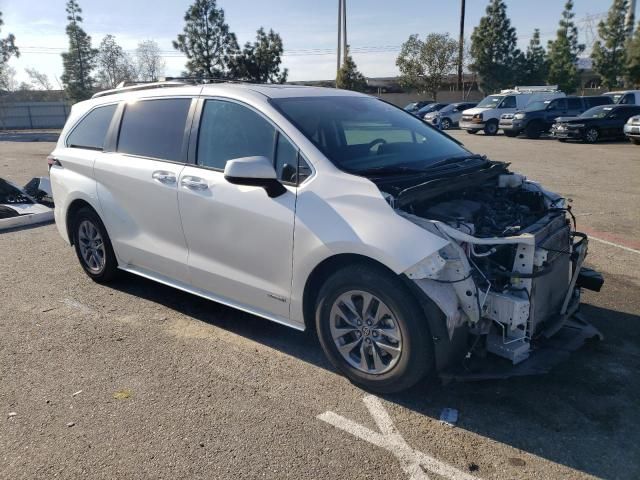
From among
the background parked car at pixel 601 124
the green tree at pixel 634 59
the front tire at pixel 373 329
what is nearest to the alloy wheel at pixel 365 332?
the front tire at pixel 373 329

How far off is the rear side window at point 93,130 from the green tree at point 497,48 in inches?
1979

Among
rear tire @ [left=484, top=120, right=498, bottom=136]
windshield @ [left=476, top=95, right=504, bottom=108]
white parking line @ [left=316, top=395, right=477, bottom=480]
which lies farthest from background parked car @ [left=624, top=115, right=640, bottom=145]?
white parking line @ [left=316, top=395, right=477, bottom=480]

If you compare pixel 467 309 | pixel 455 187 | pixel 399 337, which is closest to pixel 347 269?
pixel 399 337

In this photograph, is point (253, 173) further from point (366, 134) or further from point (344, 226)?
point (366, 134)

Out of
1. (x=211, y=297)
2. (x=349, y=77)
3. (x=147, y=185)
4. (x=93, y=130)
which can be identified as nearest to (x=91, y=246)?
(x=93, y=130)

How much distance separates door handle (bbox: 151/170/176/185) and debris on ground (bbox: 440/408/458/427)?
2630mm

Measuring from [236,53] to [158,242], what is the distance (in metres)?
36.9

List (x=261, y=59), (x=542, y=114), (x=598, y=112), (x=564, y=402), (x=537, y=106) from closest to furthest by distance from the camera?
(x=564, y=402)
(x=598, y=112)
(x=542, y=114)
(x=537, y=106)
(x=261, y=59)

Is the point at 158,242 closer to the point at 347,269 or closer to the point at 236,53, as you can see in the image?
the point at 347,269

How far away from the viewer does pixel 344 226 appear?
3.43 m

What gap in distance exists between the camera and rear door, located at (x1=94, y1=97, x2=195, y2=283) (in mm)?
4504

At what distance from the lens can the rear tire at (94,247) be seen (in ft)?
17.5

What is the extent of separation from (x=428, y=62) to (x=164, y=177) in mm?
53062

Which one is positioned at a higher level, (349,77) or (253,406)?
(349,77)
